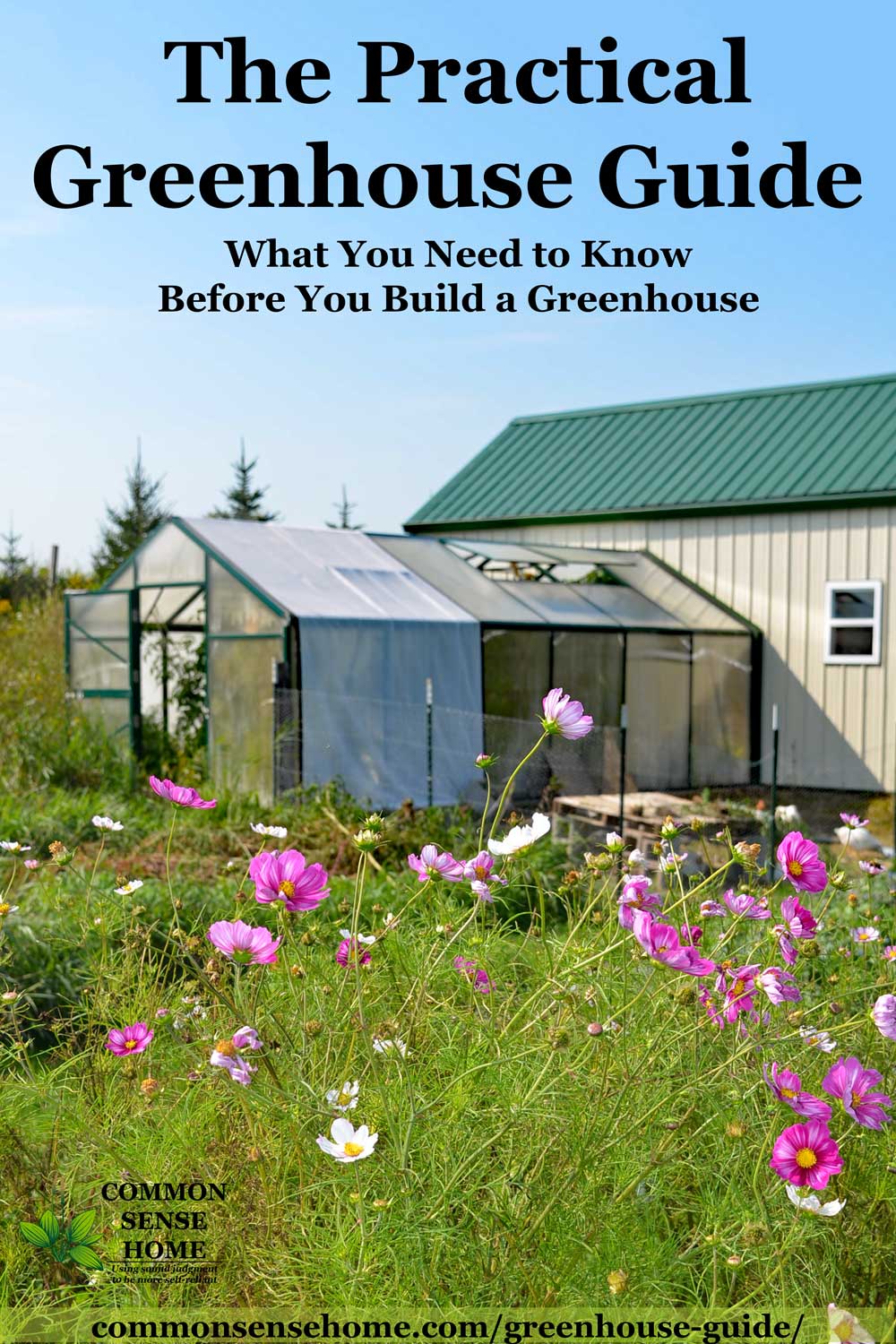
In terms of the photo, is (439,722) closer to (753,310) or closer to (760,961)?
(753,310)

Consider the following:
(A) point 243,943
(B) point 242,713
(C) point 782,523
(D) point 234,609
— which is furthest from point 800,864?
(C) point 782,523

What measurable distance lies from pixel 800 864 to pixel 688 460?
49.7 ft

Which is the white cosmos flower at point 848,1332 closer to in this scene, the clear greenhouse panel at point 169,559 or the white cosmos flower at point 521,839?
the white cosmos flower at point 521,839

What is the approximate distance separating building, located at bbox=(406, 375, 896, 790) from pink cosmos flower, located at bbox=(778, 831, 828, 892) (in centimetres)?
1268

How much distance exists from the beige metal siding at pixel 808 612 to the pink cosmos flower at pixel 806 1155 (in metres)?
13.4

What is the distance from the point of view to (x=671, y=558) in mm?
16672

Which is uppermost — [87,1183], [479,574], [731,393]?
[731,393]

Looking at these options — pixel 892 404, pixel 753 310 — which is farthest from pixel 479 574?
pixel 753 310

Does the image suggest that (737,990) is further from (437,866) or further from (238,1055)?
(238,1055)

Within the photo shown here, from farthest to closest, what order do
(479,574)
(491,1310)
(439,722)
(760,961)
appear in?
(479,574), (439,722), (760,961), (491,1310)

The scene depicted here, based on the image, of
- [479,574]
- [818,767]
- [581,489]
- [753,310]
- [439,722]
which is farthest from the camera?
[581,489]

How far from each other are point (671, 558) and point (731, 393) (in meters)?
2.89

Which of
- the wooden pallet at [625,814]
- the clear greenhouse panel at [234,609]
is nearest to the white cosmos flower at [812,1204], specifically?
the wooden pallet at [625,814]

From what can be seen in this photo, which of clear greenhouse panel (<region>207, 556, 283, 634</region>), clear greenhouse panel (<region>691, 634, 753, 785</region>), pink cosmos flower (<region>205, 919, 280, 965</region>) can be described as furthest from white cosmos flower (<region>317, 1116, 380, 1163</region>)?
clear greenhouse panel (<region>691, 634, 753, 785</region>)
